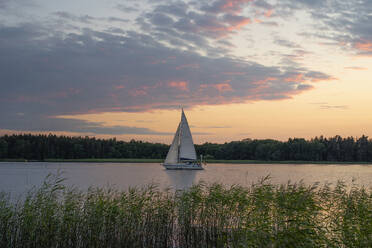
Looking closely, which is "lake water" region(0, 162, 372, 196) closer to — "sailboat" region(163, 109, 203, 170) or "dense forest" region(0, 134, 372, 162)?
"sailboat" region(163, 109, 203, 170)

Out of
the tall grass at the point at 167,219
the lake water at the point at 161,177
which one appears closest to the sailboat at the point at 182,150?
the lake water at the point at 161,177

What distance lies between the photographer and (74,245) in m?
12.5

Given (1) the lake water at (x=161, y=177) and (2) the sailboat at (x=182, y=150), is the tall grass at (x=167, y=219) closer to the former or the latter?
(1) the lake water at (x=161, y=177)

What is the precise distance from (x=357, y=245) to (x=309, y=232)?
3.70ft

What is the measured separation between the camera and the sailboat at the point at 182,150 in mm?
72750

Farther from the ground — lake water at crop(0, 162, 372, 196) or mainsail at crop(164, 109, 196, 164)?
mainsail at crop(164, 109, 196, 164)

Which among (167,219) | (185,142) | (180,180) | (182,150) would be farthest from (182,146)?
(167,219)

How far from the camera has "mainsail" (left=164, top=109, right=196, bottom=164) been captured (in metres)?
72.7

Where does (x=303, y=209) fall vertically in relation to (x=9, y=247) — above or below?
above

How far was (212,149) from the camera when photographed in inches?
5945

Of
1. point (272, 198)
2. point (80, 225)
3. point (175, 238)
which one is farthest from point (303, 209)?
point (80, 225)

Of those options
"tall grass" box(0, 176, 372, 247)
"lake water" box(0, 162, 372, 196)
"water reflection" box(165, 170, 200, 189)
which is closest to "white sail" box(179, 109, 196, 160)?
"lake water" box(0, 162, 372, 196)

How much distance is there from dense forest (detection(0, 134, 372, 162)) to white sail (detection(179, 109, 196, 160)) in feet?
238

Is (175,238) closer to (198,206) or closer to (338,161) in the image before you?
(198,206)
